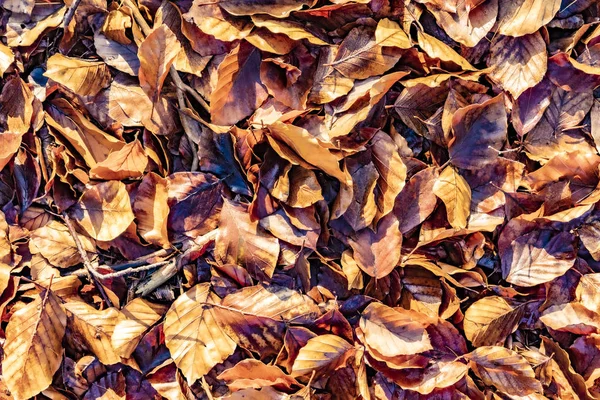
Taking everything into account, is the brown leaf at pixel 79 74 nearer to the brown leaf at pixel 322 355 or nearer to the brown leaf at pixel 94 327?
the brown leaf at pixel 94 327

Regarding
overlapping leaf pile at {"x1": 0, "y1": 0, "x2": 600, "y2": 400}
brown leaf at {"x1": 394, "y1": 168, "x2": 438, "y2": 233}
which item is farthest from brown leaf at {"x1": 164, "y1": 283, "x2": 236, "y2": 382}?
brown leaf at {"x1": 394, "y1": 168, "x2": 438, "y2": 233}

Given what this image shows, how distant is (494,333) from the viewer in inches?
51.8

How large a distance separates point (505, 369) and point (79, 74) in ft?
4.23

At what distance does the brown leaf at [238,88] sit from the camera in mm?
1259

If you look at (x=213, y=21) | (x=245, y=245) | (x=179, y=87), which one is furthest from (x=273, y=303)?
(x=213, y=21)

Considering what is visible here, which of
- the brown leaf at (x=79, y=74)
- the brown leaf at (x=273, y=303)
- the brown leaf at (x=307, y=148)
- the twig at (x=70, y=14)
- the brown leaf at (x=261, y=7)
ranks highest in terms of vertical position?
the brown leaf at (x=261, y=7)

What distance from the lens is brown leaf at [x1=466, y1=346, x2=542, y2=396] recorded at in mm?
1280

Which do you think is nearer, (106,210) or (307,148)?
(307,148)

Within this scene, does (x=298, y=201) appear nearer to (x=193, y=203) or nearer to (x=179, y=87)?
(x=193, y=203)

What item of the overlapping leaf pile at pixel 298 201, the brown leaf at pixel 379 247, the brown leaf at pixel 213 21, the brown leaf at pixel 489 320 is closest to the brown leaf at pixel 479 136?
the overlapping leaf pile at pixel 298 201

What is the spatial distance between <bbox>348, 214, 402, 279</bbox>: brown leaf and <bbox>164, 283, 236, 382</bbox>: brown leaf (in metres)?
0.37

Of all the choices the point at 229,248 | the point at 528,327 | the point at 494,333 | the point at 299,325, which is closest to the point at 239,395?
the point at 299,325

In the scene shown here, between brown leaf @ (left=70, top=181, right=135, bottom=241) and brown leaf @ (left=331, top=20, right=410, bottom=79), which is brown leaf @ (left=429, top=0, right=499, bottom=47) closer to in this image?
brown leaf @ (left=331, top=20, right=410, bottom=79)

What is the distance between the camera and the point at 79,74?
128 centimetres
